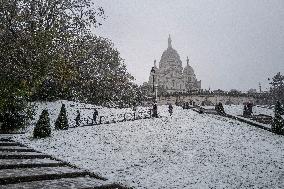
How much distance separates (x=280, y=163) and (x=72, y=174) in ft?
43.2

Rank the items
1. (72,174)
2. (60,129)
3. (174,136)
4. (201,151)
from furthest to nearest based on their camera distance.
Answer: (60,129) → (174,136) → (201,151) → (72,174)

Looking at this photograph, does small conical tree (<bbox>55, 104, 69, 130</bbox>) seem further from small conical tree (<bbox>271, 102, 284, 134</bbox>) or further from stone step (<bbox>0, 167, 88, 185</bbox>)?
small conical tree (<bbox>271, 102, 284, 134</bbox>)

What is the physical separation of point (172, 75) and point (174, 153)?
102 metres

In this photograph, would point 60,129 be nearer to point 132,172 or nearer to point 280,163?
point 132,172

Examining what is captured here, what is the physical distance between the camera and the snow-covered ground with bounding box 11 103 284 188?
55.0 feet

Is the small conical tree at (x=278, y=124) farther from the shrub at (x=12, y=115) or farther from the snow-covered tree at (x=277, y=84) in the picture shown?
the snow-covered tree at (x=277, y=84)

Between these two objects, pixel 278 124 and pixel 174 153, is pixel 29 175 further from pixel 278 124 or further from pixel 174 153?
pixel 278 124

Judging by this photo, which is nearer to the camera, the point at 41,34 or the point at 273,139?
the point at 273,139

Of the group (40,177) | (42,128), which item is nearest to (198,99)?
(42,128)

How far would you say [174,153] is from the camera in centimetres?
2119

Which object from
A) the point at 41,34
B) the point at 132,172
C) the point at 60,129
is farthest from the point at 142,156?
the point at 41,34

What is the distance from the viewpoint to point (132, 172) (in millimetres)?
17203

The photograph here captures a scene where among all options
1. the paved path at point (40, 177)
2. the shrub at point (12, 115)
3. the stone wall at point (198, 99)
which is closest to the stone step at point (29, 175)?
the paved path at point (40, 177)

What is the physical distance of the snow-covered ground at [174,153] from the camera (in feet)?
55.0
